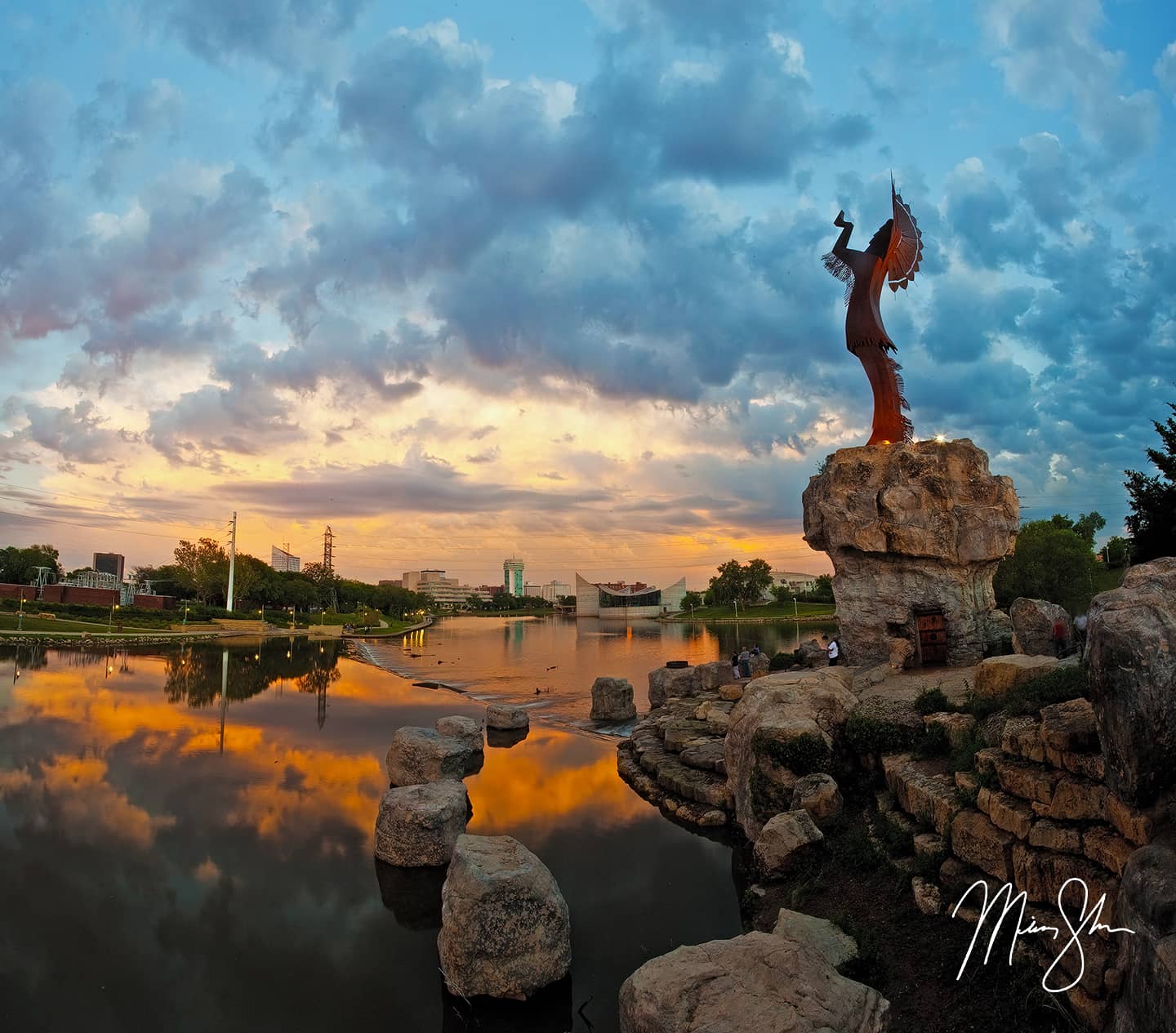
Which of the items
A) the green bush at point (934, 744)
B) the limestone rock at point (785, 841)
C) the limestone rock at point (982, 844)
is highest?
the green bush at point (934, 744)

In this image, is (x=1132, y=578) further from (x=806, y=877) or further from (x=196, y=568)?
(x=196, y=568)

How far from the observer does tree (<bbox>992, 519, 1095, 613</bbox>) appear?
1703 inches

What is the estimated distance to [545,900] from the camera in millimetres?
8266

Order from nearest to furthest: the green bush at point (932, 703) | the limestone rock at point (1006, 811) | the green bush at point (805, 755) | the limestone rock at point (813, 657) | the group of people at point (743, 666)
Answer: the limestone rock at point (1006, 811) < the green bush at point (932, 703) < the green bush at point (805, 755) < the group of people at point (743, 666) < the limestone rock at point (813, 657)

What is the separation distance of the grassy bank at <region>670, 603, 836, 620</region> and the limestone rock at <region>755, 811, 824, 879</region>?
286 ft

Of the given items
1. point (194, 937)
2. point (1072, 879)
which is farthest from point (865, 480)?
point (194, 937)

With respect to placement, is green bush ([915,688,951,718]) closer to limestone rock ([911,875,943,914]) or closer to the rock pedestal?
limestone rock ([911,875,943,914])

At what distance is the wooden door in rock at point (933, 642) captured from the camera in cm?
1956

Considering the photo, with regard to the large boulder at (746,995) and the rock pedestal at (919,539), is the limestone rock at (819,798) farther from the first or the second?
the rock pedestal at (919,539)

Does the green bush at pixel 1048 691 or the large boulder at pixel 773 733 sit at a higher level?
the green bush at pixel 1048 691

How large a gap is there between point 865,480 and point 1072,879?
1572cm

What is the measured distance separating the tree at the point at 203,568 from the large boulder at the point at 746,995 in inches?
3776

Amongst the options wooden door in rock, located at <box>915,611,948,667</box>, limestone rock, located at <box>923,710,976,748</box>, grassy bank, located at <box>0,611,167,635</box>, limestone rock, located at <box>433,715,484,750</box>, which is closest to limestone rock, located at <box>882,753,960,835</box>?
limestone rock, located at <box>923,710,976,748</box>

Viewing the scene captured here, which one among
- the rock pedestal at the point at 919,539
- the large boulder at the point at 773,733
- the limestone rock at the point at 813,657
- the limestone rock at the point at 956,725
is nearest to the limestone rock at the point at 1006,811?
the limestone rock at the point at 956,725
